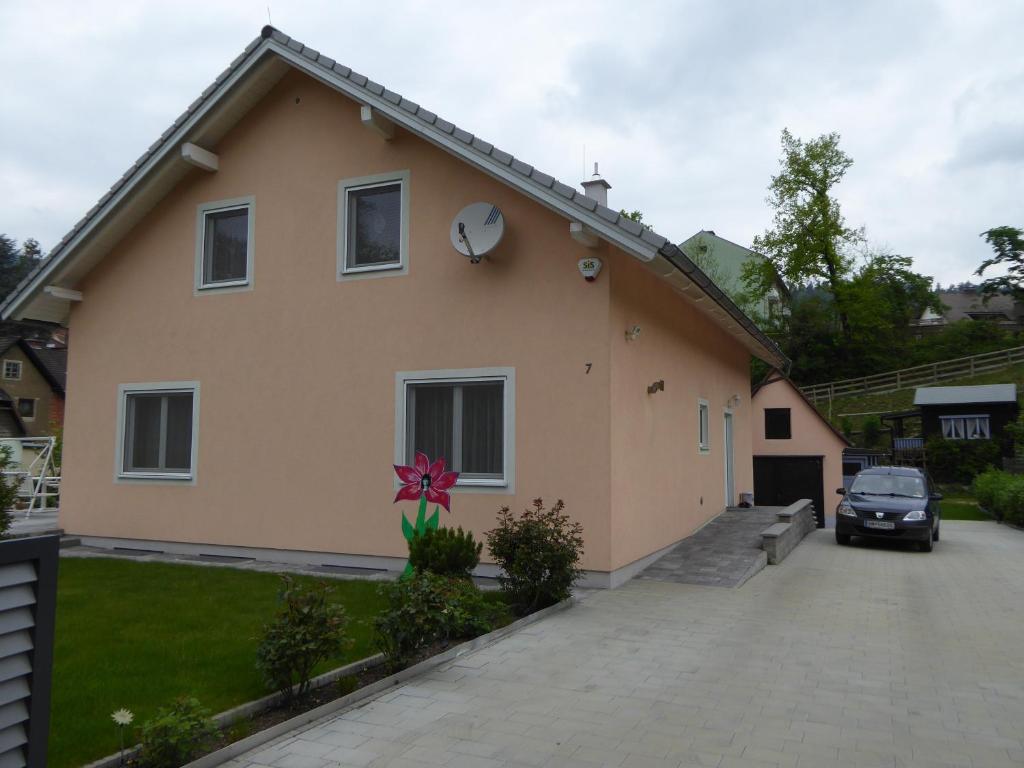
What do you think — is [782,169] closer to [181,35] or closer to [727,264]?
[727,264]

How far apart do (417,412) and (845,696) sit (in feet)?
21.3

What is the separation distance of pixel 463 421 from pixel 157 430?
5.42 m

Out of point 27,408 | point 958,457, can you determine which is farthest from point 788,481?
point 27,408

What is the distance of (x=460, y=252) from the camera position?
384 inches

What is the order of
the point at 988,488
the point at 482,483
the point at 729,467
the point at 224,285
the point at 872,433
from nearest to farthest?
1. the point at 482,483
2. the point at 224,285
3. the point at 729,467
4. the point at 988,488
5. the point at 872,433

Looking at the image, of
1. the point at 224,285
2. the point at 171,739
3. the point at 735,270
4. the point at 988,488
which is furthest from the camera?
the point at 735,270

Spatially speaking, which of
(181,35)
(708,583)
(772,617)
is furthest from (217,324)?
(772,617)

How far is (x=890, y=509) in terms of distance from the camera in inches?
571

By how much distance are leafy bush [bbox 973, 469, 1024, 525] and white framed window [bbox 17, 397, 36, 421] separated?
48.8 metres

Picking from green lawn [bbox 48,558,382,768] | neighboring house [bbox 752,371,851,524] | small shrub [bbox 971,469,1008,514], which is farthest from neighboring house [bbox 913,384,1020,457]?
green lawn [bbox 48,558,382,768]

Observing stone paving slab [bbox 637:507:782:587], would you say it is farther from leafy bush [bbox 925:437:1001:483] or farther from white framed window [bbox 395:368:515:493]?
leafy bush [bbox 925:437:1001:483]

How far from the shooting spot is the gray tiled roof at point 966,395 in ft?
118

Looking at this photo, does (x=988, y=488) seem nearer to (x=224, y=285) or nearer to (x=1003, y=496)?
(x=1003, y=496)

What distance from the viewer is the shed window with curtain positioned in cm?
991
